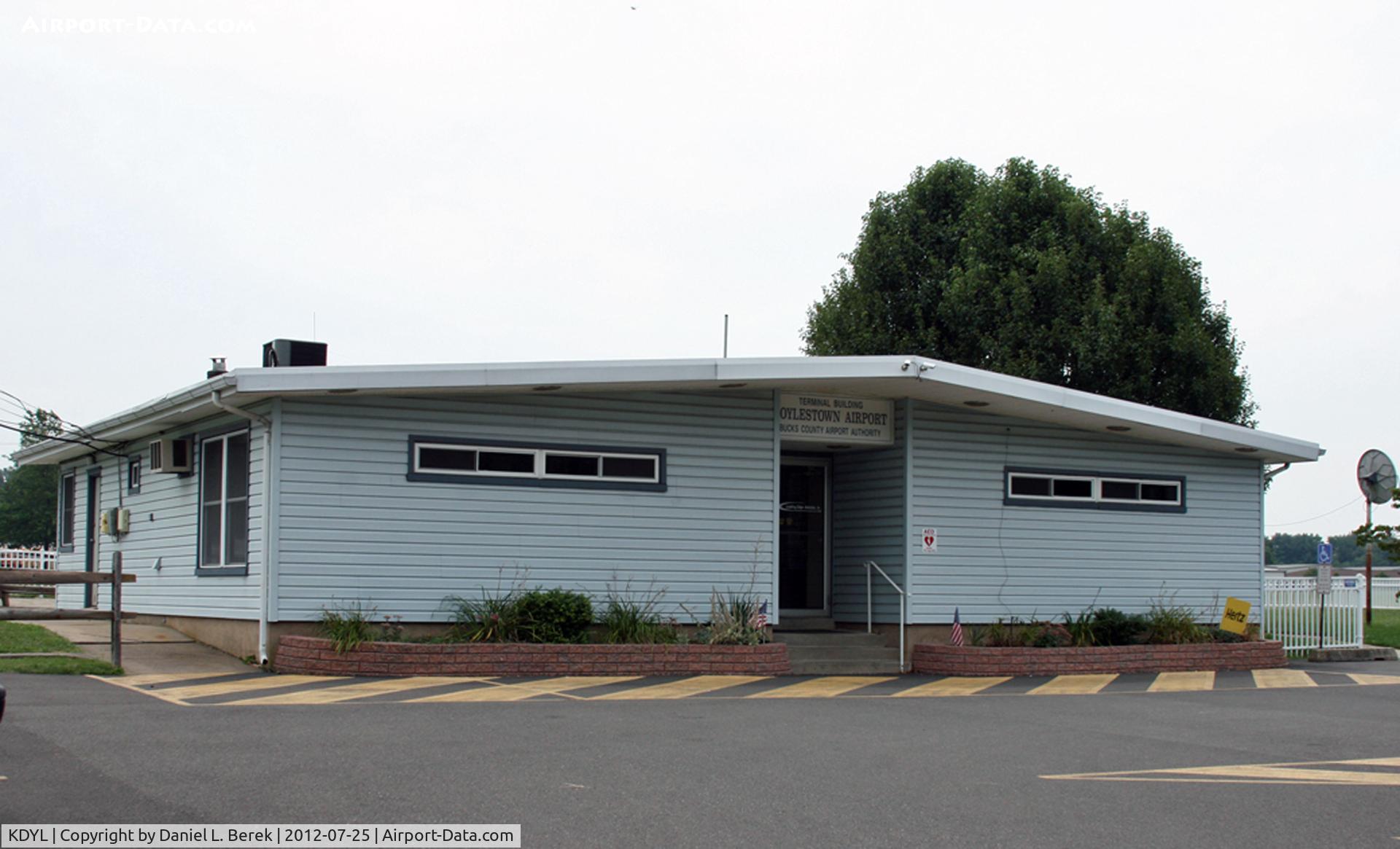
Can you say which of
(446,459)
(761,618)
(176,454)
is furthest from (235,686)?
(761,618)

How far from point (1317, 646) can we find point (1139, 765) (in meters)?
12.8

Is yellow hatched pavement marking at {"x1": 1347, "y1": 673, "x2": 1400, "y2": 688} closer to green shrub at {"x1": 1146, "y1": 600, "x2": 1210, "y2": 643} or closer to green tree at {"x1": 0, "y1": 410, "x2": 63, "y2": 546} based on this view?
green shrub at {"x1": 1146, "y1": 600, "x2": 1210, "y2": 643}

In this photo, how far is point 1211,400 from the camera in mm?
31109

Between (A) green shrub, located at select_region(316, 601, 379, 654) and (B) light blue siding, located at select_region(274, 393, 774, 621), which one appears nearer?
(A) green shrub, located at select_region(316, 601, 379, 654)

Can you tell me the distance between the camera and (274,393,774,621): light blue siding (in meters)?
15.0

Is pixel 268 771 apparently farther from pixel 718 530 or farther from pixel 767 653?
pixel 718 530

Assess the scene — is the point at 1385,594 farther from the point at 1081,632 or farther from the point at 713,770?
the point at 713,770

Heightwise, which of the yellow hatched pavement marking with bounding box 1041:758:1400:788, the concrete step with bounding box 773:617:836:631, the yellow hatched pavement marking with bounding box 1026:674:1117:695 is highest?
the yellow hatched pavement marking with bounding box 1041:758:1400:788

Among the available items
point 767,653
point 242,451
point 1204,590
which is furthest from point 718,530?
point 1204,590

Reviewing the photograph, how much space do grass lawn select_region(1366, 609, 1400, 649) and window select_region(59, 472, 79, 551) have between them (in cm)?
2119

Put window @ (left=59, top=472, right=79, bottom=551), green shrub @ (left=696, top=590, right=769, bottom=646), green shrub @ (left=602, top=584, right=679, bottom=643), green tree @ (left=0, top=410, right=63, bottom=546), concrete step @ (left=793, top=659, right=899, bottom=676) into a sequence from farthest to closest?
green tree @ (left=0, top=410, right=63, bottom=546), window @ (left=59, top=472, right=79, bottom=551), concrete step @ (left=793, top=659, right=899, bottom=676), green shrub @ (left=696, top=590, right=769, bottom=646), green shrub @ (left=602, top=584, right=679, bottom=643)

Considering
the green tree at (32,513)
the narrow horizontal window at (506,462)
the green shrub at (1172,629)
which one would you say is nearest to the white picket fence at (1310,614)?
the green shrub at (1172,629)

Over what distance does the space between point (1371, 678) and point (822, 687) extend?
756 cm

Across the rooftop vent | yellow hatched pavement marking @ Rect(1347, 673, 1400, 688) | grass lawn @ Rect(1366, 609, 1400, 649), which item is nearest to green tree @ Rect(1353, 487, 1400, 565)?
grass lawn @ Rect(1366, 609, 1400, 649)
